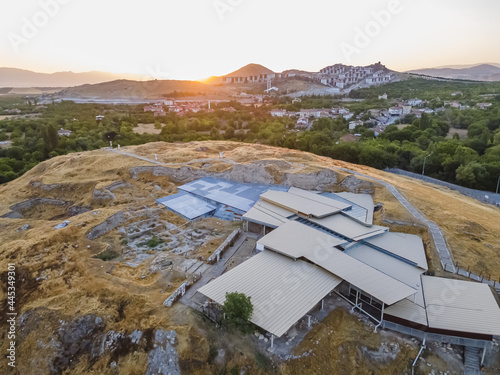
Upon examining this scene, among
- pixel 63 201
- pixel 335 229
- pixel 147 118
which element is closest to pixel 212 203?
pixel 335 229

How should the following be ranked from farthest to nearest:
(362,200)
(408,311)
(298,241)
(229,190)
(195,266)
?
(229,190)
(362,200)
(195,266)
(298,241)
(408,311)

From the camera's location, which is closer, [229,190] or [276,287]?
[276,287]

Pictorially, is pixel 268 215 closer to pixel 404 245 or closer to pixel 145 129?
pixel 404 245

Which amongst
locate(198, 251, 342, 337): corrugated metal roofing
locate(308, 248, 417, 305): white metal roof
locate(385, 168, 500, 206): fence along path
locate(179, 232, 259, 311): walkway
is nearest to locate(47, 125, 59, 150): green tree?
locate(179, 232, 259, 311): walkway

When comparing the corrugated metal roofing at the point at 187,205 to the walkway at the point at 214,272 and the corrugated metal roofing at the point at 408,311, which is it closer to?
the walkway at the point at 214,272

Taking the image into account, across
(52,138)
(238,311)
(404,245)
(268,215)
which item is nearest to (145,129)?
(52,138)
